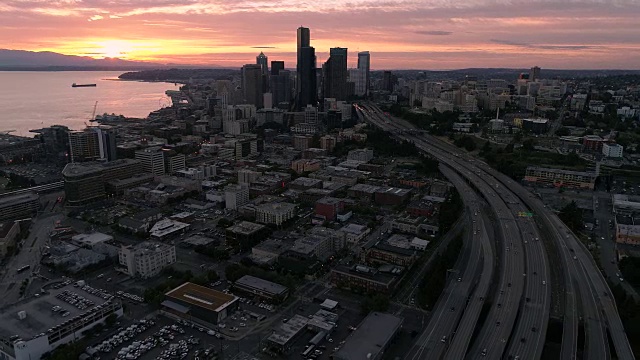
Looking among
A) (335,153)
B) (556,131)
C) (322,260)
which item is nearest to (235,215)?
(322,260)

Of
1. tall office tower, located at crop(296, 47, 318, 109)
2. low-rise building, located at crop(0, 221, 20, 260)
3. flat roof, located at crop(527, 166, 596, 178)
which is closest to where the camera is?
low-rise building, located at crop(0, 221, 20, 260)

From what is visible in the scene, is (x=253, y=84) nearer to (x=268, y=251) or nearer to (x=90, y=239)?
(x=90, y=239)

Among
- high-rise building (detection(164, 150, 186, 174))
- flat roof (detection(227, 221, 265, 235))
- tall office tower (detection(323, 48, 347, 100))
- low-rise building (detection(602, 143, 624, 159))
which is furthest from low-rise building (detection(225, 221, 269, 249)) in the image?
tall office tower (detection(323, 48, 347, 100))

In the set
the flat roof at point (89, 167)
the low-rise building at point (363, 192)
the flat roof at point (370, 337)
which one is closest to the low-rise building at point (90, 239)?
the flat roof at point (89, 167)

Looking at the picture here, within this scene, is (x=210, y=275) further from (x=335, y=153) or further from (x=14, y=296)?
(x=335, y=153)

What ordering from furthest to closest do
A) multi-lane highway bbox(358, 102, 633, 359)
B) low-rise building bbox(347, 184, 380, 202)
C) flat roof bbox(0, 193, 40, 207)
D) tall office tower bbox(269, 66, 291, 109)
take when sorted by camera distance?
tall office tower bbox(269, 66, 291, 109) < low-rise building bbox(347, 184, 380, 202) < flat roof bbox(0, 193, 40, 207) < multi-lane highway bbox(358, 102, 633, 359)

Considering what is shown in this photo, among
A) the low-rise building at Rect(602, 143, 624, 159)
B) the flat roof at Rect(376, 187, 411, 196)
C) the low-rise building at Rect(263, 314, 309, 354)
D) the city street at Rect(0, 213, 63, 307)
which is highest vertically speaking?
the low-rise building at Rect(602, 143, 624, 159)

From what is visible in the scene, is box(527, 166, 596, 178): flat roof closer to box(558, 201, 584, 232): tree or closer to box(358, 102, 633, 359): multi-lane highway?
box(358, 102, 633, 359): multi-lane highway
